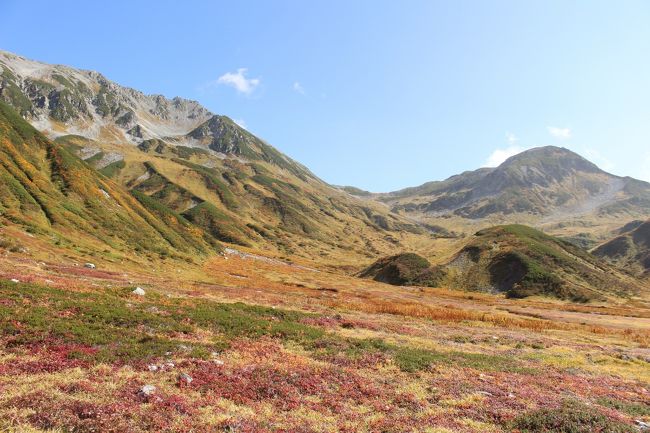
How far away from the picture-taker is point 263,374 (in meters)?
19.5

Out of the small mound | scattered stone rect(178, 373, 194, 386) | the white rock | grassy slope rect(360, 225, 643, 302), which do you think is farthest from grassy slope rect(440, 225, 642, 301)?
scattered stone rect(178, 373, 194, 386)

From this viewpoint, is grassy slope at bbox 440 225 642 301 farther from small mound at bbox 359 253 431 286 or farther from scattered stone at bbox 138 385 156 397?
scattered stone at bbox 138 385 156 397

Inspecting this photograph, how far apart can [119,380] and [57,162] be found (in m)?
97.7

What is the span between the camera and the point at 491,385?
2128cm

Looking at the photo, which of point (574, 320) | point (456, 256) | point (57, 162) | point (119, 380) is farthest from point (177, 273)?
point (456, 256)

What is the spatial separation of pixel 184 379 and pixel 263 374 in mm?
3874

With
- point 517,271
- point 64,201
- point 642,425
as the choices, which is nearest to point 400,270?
point 517,271

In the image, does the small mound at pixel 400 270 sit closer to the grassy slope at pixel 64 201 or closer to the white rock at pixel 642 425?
the grassy slope at pixel 64 201

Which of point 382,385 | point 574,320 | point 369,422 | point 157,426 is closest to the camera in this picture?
point 157,426

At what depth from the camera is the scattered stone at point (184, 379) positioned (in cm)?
1705

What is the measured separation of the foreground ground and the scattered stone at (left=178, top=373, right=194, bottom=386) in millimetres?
93

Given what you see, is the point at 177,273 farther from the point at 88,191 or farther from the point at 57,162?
the point at 57,162

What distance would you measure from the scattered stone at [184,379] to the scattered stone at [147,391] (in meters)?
1.42

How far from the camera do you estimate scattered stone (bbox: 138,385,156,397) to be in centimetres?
1512
